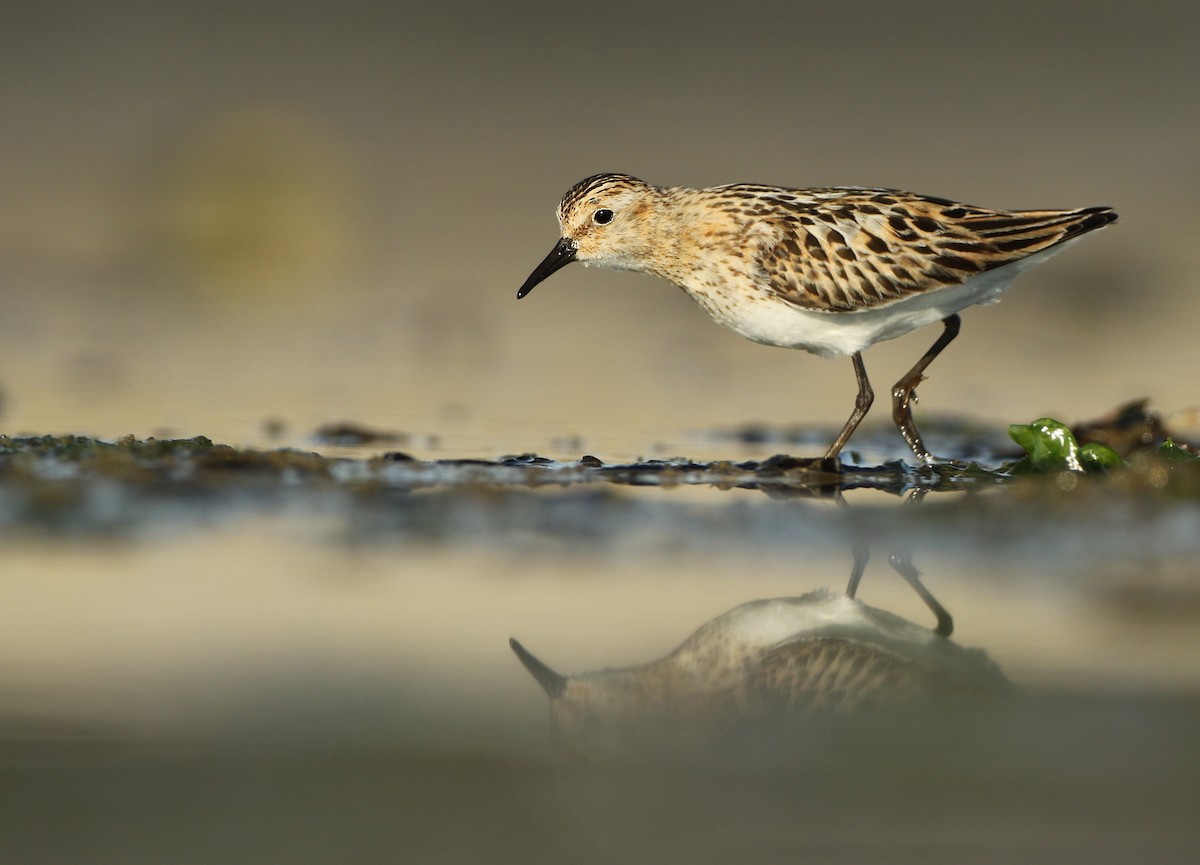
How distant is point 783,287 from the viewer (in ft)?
24.3

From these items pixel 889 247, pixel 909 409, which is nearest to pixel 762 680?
pixel 889 247

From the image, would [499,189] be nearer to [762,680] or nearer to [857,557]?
[857,557]

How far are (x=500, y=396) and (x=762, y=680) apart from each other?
203 inches

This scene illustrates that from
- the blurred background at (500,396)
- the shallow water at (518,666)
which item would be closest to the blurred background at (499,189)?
the blurred background at (500,396)

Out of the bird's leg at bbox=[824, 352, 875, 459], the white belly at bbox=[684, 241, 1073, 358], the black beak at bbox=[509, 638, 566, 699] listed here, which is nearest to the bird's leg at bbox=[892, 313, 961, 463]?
the bird's leg at bbox=[824, 352, 875, 459]

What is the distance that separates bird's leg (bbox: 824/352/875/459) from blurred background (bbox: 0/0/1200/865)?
76 centimetres

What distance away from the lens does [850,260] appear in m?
7.40

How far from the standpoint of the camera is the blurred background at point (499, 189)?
9.34 metres

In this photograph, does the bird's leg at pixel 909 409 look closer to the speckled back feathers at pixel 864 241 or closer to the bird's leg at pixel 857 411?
the bird's leg at pixel 857 411

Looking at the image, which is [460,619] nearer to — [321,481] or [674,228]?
[321,481]

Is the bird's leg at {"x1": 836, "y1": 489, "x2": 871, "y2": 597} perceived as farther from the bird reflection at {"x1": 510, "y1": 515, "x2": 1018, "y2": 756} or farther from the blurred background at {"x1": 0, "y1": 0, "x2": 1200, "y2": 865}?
the bird reflection at {"x1": 510, "y1": 515, "x2": 1018, "y2": 756}

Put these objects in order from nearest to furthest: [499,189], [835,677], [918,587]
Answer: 1. [835,677]
2. [918,587]
3. [499,189]

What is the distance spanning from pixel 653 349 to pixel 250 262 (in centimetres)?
407

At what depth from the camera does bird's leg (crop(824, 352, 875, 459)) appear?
731cm
